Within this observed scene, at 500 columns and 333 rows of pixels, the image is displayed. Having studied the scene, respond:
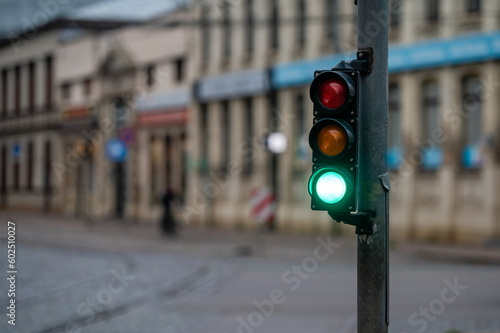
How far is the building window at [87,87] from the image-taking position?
46094mm

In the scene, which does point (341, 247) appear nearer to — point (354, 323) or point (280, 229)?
point (280, 229)

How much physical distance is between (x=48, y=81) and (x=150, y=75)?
12.5m

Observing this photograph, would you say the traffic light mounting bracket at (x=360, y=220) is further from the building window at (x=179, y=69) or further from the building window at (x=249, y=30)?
the building window at (x=179, y=69)

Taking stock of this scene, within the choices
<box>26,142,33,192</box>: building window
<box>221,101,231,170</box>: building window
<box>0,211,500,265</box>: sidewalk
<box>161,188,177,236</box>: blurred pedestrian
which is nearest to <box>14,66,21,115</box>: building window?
<box>26,142,33,192</box>: building window

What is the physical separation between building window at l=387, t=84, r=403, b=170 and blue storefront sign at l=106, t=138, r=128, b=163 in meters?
13.6

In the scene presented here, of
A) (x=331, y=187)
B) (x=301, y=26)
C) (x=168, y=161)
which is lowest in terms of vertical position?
(x=331, y=187)

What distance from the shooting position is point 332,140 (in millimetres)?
4977

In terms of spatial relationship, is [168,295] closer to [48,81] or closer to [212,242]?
[212,242]

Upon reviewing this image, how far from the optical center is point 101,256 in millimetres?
20594

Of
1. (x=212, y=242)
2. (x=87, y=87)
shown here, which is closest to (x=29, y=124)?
(x=87, y=87)

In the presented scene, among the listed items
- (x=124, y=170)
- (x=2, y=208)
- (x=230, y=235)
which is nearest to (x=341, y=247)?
(x=230, y=235)

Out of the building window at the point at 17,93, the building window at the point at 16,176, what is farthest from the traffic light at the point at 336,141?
the building window at the point at 17,93

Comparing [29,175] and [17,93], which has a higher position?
[17,93]

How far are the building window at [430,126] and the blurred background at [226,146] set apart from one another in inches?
2.4
